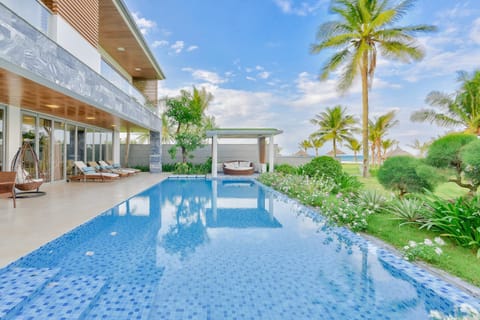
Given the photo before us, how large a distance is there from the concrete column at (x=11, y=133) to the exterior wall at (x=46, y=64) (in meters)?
3.21

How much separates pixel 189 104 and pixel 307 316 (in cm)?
1769

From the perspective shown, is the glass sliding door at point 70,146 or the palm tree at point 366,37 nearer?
the glass sliding door at point 70,146

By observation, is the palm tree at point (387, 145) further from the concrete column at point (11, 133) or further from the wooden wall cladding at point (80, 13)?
the concrete column at point (11, 133)

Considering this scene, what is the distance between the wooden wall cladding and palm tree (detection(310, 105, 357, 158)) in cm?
2578

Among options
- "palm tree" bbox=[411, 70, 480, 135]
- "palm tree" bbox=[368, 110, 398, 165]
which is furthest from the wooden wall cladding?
"palm tree" bbox=[368, 110, 398, 165]

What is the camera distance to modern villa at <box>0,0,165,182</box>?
517 cm

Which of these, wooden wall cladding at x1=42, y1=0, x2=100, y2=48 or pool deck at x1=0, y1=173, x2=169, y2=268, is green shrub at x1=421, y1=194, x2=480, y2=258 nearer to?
pool deck at x1=0, y1=173, x2=169, y2=268

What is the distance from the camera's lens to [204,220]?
652cm

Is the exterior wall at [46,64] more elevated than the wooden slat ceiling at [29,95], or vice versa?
the exterior wall at [46,64]

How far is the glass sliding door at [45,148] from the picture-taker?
10.7m

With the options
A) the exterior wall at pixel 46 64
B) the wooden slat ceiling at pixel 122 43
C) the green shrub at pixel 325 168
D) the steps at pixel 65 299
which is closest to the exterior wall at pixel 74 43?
the exterior wall at pixel 46 64

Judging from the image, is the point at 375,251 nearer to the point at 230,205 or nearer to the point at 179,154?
the point at 230,205

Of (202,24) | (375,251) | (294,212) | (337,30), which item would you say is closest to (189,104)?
(202,24)

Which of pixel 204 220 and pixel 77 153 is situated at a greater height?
pixel 77 153
